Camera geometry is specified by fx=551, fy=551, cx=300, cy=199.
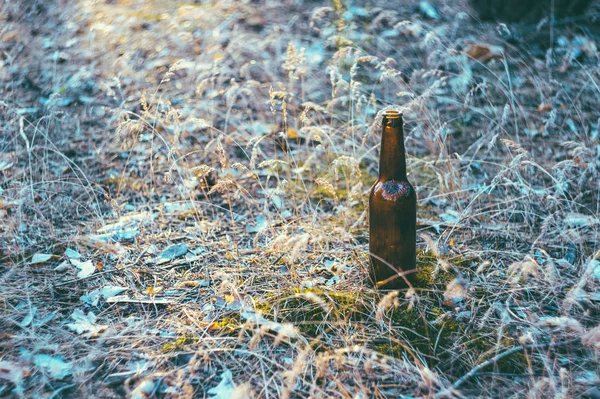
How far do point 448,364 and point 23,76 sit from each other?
4.30 m

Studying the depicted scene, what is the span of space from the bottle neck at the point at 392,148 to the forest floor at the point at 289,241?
0.33m

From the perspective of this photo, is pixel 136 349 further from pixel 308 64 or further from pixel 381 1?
pixel 381 1

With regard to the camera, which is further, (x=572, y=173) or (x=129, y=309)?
(x=572, y=173)

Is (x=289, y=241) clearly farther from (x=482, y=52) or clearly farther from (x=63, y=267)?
(x=482, y=52)

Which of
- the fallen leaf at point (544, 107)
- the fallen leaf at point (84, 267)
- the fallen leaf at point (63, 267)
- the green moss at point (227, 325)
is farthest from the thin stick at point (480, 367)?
the fallen leaf at point (544, 107)

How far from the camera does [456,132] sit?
4062mm

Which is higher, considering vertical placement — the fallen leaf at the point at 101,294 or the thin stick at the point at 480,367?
the thin stick at the point at 480,367

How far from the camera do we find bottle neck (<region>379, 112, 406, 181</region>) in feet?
7.13

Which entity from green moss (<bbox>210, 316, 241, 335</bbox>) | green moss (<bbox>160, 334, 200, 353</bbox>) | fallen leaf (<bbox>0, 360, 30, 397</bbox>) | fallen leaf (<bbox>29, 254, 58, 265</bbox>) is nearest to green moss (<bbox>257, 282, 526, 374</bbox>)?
green moss (<bbox>210, 316, 241, 335</bbox>)

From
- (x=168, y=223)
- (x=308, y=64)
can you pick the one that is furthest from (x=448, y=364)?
(x=308, y=64)

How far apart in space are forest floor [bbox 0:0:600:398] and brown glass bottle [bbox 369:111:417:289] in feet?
0.39

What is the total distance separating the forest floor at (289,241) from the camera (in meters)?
2.00

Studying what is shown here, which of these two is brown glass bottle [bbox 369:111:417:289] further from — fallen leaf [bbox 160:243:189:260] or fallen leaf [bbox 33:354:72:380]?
fallen leaf [bbox 33:354:72:380]

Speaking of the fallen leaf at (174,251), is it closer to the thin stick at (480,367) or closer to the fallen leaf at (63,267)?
the fallen leaf at (63,267)
